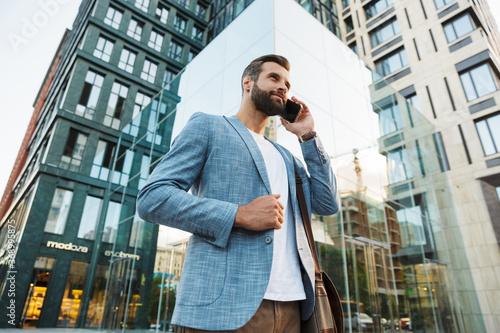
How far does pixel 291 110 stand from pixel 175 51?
26.2m

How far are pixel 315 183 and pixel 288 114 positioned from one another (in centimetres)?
40

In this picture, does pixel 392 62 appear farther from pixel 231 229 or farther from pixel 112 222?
pixel 231 229

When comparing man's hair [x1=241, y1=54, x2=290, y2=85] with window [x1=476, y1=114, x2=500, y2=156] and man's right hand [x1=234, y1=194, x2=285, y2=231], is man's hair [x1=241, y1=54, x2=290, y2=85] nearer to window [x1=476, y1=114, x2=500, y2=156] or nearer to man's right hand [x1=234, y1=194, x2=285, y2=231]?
man's right hand [x1=234, y1=194, x2=285, y2=231]

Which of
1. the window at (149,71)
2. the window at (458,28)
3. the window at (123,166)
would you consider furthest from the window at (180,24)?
the window at (458,28)

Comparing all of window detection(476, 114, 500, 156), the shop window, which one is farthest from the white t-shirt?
the shop window

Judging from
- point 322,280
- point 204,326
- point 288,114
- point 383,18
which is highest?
point 383,18

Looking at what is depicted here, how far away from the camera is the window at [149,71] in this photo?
2267 centimetres

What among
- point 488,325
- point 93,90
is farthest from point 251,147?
point 93,90

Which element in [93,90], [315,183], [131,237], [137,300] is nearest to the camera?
[315,183]

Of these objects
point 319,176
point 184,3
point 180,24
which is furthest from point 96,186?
point 319,176

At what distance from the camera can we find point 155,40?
24375 millimetres

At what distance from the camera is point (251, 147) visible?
1.40 meters

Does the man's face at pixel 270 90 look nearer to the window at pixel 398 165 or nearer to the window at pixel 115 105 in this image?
the window at pixel 398 165

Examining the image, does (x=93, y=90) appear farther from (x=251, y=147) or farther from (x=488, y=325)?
(x=488, y=325)
